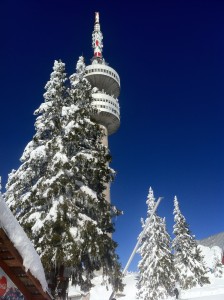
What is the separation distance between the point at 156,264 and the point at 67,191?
83.4ft

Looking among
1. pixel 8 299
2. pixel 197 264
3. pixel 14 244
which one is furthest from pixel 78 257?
pixel 197 264

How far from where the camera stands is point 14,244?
473 centimetres

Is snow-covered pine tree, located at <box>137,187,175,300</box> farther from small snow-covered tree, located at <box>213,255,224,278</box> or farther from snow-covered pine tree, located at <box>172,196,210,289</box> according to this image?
small snow-covered tree, located at <box>213,255,224,278</box>

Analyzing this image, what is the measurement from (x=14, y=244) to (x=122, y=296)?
156ft

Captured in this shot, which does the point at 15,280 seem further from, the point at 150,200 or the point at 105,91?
the point at 105,91

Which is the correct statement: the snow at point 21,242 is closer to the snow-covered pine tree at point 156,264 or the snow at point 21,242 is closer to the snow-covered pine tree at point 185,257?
the snow-covered pine tree at point 156,264

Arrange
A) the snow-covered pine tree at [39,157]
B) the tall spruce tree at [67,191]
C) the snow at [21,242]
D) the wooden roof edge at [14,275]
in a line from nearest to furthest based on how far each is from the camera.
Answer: the snow at [21,242] → the wooden roof edge at [14,275] → the tall spruce tree at [67,191] → the snow-covered pine tree at [39,157]

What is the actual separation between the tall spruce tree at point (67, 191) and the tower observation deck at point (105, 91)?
42473 millimetres

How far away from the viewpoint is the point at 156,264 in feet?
124

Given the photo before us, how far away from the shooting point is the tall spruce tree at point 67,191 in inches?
567

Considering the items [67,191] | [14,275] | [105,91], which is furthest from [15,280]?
[105,91]

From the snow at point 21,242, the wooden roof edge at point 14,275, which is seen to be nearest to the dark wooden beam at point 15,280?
the wooden roof edge at point 14,275

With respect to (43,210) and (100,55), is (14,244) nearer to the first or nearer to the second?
(43,210)

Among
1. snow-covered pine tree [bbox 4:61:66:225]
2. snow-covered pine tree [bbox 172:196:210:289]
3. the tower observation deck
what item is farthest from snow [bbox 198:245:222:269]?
snow-covered pine tree [bbox 4:61:66:225]
